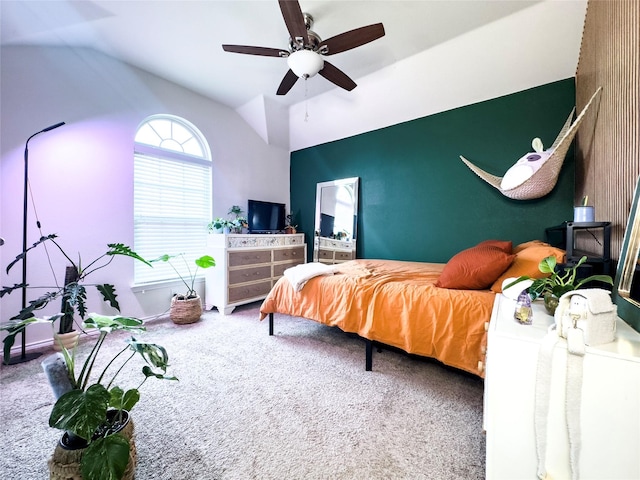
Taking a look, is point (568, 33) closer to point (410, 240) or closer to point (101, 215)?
point (410, 240)

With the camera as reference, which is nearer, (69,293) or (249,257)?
(69,293)

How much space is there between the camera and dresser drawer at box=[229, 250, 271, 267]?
3.48 metres

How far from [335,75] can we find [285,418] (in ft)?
9.47

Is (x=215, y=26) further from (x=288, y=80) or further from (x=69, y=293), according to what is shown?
(x=69, y=293)

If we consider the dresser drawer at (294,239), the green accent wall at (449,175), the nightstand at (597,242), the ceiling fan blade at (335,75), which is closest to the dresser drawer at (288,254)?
the dresser drawer at (294,239)

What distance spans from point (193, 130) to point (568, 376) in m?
4.39

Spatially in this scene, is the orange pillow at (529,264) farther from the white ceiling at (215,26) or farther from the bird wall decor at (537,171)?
the white ceiling at (215,26)

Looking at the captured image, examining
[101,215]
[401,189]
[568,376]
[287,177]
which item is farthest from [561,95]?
[101,215]

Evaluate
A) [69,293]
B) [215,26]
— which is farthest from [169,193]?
[69,293]

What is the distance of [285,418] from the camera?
1495mm

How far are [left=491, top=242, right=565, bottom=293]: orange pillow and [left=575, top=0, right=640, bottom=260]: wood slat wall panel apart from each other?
319 millimetres

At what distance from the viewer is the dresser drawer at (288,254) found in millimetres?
4077

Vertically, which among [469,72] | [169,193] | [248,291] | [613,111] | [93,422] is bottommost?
[248,291]

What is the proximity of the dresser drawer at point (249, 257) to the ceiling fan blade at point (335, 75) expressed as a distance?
2389 mm
